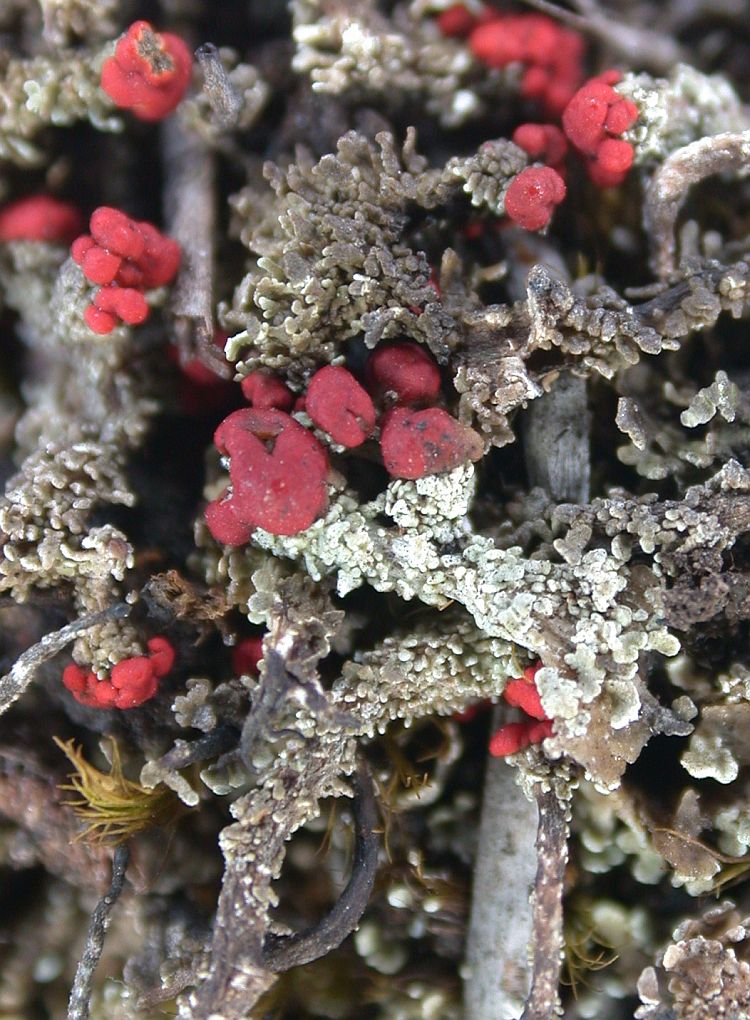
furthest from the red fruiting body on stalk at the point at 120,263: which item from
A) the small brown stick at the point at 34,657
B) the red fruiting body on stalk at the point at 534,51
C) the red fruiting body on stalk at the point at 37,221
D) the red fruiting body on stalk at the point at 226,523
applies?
the red fruiting body on stalk at the point at 534,51

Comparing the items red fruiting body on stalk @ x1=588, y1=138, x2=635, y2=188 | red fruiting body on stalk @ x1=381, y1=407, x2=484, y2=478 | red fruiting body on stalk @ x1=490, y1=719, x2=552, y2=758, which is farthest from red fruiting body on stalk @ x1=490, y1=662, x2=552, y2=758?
red fruiting body on stalk @ x1=588, y1=138, x2=635, y2=188

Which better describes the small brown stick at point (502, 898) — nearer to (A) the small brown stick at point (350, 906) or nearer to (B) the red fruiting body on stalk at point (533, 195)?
(A) the small brown stick at point (350, 906)

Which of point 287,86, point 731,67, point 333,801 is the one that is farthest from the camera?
point 731,67

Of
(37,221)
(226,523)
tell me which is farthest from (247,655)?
(37,221)

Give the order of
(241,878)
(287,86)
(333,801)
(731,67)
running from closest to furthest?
(241,878)
(333,801)
(287,86)
(731,67)

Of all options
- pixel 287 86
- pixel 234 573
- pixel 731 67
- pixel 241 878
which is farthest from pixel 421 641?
pixel 731 67

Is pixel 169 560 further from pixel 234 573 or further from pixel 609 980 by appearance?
pixel 609 980
